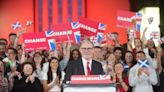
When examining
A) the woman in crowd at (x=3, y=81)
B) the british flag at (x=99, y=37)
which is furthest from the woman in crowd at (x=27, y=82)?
the british flag at (x=99, y=37)

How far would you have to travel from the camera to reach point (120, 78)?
6.59m

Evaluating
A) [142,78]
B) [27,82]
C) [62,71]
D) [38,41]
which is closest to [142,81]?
[142,78]

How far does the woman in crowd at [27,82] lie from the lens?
6.23 metres

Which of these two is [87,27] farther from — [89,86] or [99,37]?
[89,86]

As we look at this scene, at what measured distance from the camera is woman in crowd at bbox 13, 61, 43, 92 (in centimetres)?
623

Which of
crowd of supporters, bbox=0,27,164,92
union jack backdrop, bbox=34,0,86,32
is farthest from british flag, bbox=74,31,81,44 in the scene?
union jack backdrop, bbox=34,0,86,32

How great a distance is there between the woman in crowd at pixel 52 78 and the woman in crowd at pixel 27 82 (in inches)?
9.7

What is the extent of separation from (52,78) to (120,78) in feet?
3.11

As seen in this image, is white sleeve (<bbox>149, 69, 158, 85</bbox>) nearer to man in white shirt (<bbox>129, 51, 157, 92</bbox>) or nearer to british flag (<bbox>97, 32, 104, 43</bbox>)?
man in white shirt (<bbox>129, 51, 157, 92</bbox>)

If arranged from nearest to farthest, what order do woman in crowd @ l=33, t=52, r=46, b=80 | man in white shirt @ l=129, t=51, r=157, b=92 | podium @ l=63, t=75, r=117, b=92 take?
podium @ l=63, t=75, r=117, b=92, man in white shirt @ l=129, t=51, r=157, b=92, woman in crowd @ l=33, t=52, r=46, b=80

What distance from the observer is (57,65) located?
6648mm

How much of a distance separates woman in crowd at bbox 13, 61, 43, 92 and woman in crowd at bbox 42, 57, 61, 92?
0.81ft

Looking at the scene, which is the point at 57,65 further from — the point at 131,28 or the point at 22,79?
the point at 131,28

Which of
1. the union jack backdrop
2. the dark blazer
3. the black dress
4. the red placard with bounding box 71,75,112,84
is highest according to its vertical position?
the union jack backdrop
